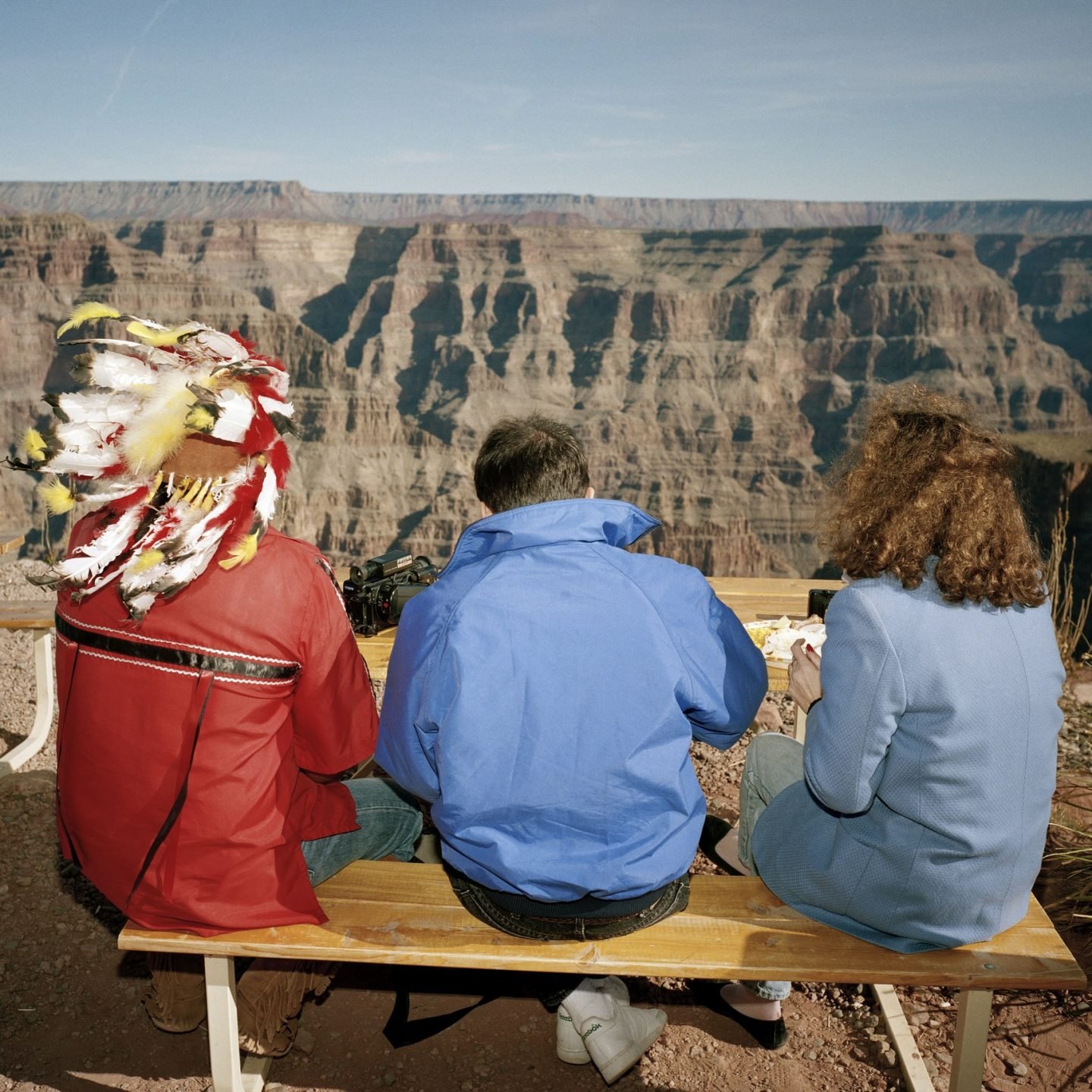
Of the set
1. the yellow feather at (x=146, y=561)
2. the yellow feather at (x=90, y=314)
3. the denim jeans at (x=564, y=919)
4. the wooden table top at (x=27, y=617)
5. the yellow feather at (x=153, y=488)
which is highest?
the yellow feather at (x=90, y=314)

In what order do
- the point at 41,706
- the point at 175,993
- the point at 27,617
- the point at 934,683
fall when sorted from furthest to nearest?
1. the point at 41,706
2. the point at 27,617
3. the point at 175,993
4. the point at 934,683

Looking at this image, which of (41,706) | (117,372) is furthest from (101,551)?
(41,706)

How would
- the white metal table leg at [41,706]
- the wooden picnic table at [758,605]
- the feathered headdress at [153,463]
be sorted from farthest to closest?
1. the white metal table leg at [41,706]
2. the wooden picnic table at [758,605]
3. the feathered headdress at [153,463]

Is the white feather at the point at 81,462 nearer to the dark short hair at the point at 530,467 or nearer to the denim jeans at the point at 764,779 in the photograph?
the dark short hair at the point at 530,467

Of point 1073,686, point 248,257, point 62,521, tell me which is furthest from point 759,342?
point 1073,686

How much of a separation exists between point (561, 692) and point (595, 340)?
82.7 m

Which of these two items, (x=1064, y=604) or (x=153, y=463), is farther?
(x=1064, y=604)

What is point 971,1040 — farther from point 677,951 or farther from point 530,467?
point 530,467

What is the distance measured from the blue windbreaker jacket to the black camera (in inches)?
46.3

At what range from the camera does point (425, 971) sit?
303 centimetres

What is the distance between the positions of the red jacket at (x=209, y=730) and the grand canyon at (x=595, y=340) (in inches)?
2145

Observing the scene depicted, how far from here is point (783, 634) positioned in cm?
319

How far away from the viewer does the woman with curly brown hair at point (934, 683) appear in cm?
181

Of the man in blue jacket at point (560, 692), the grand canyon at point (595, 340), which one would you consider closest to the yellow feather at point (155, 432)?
the man in blue jacket at point (560, 692)
